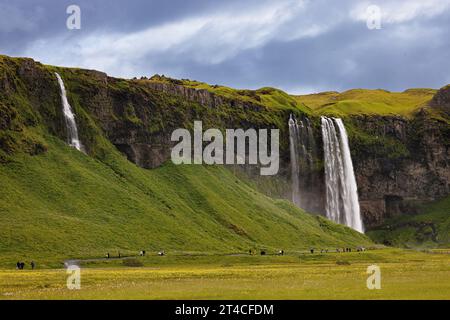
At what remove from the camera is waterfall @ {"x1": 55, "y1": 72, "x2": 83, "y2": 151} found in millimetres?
166750

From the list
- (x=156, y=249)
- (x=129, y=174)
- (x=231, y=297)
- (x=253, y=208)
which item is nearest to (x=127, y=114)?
(x=129, y=174)

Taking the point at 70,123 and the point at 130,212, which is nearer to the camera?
the point at 130,212

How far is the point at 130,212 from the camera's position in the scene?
148 metres

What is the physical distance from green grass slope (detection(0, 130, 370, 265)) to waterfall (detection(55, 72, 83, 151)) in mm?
3398

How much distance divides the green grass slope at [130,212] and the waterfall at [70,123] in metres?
3.40

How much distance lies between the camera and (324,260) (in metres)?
131

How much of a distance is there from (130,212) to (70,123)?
108 feet

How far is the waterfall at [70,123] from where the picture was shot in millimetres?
166750

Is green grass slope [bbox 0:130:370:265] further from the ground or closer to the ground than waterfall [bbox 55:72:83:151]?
closer to the ground

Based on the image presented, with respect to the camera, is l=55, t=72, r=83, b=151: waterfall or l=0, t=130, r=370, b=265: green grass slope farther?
l=55, t=72, r=83, b=151: waterfall
